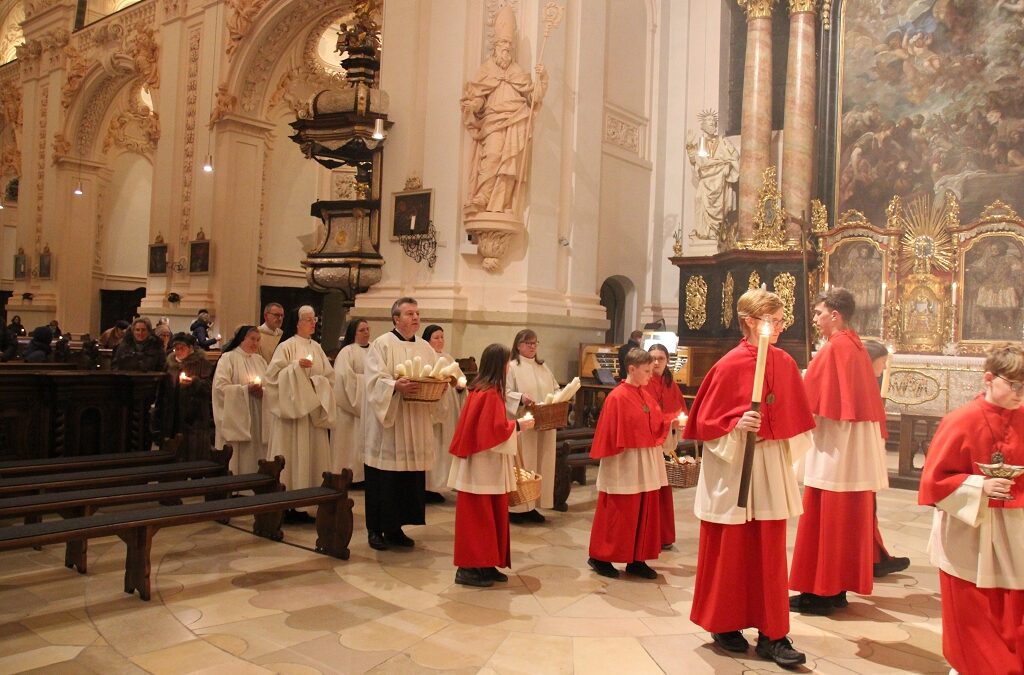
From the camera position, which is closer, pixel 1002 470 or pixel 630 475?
pixel 1002 470

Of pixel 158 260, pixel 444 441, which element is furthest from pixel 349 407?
pixel 158 260

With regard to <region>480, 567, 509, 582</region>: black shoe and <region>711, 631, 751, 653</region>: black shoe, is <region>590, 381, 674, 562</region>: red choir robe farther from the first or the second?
<region>711, 631, 751, 653</region>: black shoe

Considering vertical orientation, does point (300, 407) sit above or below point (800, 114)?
below

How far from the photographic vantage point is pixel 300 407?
6656mm

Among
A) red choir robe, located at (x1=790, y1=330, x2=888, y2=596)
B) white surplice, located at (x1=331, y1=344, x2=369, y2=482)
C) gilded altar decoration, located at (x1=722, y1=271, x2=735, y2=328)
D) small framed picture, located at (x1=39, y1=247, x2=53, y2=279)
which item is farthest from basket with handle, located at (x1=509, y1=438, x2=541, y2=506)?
small framed picture, located at (x1=39, y1=247, x2=53, y2=279)

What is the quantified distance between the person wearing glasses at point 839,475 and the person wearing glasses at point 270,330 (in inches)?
180

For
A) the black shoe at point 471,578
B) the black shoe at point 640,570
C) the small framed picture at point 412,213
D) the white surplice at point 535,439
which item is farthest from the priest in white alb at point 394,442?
the small framed picture at point 412,213

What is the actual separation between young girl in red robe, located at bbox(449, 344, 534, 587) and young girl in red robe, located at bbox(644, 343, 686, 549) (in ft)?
3.78

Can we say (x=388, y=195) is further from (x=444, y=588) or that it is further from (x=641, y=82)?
(x=444, y=588)

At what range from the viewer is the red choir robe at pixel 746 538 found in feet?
12.9

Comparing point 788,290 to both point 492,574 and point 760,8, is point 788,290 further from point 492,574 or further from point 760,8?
point 492,574

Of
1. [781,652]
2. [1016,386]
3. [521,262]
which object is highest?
[521,262]

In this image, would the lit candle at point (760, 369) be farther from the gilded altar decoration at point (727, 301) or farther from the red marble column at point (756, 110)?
the red marble column at point (756, 110)

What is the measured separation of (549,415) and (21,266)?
22769 mm
